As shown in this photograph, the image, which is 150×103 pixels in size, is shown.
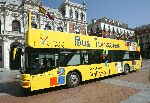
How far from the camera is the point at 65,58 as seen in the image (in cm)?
1175

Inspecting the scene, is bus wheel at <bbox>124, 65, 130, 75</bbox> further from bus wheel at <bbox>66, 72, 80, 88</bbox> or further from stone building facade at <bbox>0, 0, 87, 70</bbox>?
stone building facade at <bbox>0, 0, 87, 70</bbox>

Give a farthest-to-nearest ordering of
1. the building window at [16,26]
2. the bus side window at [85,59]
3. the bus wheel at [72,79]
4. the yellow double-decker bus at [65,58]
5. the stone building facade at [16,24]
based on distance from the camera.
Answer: the building window at [16,26] → the stone building facade at [16,24] → the bus side window at [85,59] → the bus wheel at [72,79] → the yellow double-decker bus at [65,58]

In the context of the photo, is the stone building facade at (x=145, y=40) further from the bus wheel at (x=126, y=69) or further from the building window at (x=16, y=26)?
the bus wheel at (x=126, y=69)

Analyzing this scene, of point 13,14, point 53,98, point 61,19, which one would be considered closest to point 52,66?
point 53,98

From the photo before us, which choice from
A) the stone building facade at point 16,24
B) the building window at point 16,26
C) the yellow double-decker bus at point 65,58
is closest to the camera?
the yellow double-decker bus at point 65,58

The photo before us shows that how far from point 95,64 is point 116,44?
12.1 ft

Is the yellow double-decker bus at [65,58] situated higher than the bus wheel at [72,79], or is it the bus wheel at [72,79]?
the yellow double-decker bus at [65,58]

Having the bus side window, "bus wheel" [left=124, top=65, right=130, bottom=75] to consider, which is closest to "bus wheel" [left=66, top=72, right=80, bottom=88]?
the bus side window

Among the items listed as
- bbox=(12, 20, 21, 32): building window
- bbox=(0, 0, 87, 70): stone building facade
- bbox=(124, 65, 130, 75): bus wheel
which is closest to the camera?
bbox=(124, 65, 130, 75): bus wheel

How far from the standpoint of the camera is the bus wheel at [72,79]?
38.8 feet

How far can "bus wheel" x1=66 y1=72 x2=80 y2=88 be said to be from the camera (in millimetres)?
11821

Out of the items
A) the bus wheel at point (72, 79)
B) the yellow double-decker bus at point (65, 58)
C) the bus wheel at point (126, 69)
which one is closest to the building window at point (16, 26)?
the yellow double-decker bus at point (65, 58)

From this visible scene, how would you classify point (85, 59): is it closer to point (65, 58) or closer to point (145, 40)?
point (65, 58)

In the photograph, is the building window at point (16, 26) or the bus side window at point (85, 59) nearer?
the bus side window at point (85, 59)
